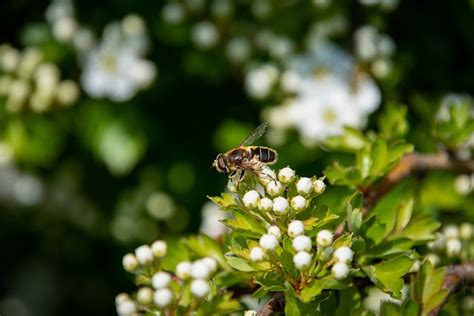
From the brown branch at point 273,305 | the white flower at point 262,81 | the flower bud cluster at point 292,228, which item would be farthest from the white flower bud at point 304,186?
the white flower at point 262,81

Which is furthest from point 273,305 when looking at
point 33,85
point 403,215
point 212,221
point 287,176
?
point 33,85

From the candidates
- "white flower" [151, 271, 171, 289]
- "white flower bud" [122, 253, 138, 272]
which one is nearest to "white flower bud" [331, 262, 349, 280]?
"white flower" [151, 271, 171, 289]

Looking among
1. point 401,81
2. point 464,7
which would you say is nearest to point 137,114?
point 401,81

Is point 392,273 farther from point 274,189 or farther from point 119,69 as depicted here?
point 119,69

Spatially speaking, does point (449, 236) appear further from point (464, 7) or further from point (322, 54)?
point (464, 7)

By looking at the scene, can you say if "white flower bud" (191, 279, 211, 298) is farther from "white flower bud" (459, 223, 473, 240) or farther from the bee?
"white flower bud" (459, 223, 473, 240)
